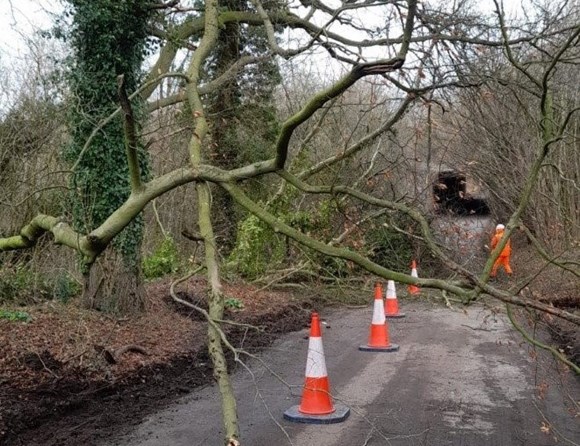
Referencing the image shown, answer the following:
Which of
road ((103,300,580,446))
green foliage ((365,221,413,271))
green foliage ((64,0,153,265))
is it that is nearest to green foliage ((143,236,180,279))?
green foliage ((64,0,153,265))

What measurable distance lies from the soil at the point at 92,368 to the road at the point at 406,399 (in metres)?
0.40

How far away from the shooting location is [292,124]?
519 centimetres

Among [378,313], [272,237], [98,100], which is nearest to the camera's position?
[378,313]

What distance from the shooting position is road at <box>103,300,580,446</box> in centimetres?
603

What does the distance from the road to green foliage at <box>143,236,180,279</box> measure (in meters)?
4.15

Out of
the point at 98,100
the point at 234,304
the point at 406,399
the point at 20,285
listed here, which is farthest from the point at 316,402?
the point at 20,285

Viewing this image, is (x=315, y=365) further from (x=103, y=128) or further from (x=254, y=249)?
(x=254, y=249)

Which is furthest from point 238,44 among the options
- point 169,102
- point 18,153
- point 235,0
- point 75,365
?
point 75,365

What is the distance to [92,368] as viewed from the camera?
770cm

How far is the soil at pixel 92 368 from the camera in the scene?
6.21 meters

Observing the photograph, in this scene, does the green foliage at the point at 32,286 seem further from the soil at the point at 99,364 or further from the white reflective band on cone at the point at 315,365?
the white reflective band on cone at the point at 315,365

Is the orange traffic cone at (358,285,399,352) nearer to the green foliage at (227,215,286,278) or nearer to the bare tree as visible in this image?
the bare tree

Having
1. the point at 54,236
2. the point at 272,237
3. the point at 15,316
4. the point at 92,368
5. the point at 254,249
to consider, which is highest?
the point at 54,236

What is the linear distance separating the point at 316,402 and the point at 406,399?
122cm
